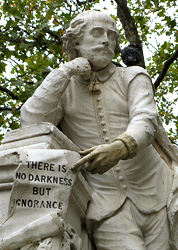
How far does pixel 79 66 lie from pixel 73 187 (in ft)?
3.45

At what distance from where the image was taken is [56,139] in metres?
3.64

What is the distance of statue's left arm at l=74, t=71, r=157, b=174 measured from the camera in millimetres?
3518

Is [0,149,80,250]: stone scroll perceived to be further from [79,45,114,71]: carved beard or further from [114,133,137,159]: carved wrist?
[79,45,114,71]: carved beard

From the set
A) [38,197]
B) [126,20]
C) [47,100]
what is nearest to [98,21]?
[47,100]

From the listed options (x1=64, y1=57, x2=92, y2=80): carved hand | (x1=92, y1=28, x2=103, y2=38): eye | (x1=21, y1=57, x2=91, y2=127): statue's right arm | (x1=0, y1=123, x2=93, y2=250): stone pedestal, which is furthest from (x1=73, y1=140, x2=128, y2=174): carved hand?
(x1=92, y1=28, x2=103, y2=38): eye

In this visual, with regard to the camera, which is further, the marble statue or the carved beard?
the carved beard

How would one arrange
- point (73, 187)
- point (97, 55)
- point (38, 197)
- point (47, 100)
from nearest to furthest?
point (38, 197) < point (73, 187) < point (47, 100) < point (97, 55)

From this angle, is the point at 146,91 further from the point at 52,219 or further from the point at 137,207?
the point at 52,219

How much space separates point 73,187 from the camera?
3506 millimetres

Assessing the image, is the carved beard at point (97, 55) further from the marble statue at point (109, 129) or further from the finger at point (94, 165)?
the finger at point (94, 165)

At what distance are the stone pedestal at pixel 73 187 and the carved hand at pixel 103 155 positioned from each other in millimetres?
129

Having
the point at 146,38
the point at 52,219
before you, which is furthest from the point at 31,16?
the point at 52,219

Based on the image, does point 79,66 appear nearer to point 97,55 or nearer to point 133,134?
point 97,55

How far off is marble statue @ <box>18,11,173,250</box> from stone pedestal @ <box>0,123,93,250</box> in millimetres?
116
